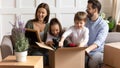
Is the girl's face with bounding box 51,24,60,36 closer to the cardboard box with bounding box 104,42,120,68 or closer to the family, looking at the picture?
the family

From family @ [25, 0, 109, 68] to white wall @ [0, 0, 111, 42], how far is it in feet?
5.58

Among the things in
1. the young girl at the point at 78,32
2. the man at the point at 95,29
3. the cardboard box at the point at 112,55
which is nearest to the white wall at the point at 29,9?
the man at the point at 95,29

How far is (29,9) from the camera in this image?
14.7ft

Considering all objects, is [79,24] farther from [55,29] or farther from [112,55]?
[112,55]

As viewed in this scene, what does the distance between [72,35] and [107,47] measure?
1.55 feet

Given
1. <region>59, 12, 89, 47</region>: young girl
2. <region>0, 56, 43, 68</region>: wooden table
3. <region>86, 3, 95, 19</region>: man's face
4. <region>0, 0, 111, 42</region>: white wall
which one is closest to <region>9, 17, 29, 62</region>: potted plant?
<region>0, 56, 43, 68</region>: wooden table

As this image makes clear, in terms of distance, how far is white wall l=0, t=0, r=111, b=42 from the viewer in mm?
4461

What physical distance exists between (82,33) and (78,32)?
0.15ft

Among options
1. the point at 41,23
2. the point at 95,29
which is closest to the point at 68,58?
the point at 95,29

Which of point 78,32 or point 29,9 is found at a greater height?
point 29,9

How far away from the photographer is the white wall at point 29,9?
14.6ft

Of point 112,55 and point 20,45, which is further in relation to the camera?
point 112,55

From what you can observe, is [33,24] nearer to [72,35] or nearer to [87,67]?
[72,35]

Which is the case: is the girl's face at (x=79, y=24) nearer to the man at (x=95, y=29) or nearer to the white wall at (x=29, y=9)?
the man at (x=95, y=29)
